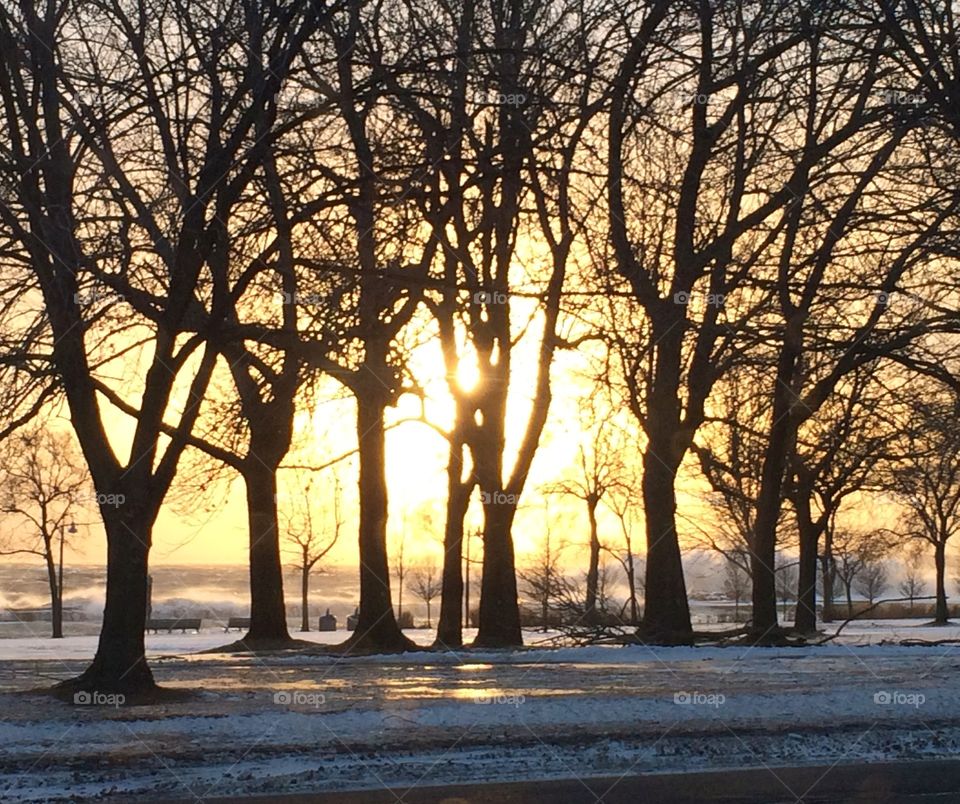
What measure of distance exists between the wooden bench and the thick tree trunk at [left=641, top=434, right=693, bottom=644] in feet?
109

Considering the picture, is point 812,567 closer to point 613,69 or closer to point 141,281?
point 613,69

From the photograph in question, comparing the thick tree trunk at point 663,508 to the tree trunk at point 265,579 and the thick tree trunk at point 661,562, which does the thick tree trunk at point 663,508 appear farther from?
the tree trunk at point 265,579

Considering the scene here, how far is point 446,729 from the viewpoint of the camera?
Result: 1274 cm

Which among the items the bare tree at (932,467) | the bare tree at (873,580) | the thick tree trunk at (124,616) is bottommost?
the bare tree at (873,580)

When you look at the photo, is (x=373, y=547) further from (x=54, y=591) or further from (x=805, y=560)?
(x=54, y=591)

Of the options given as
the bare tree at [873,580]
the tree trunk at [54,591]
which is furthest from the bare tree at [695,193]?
the bare tree at [873,580]

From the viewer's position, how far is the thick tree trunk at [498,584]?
1134 inches

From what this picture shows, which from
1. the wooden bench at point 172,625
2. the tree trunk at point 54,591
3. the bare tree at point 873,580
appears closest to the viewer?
the tree trunk at point 54,591

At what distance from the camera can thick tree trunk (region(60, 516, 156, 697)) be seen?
15.1 meters

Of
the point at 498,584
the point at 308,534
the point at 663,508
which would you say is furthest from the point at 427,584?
the point at 663,508

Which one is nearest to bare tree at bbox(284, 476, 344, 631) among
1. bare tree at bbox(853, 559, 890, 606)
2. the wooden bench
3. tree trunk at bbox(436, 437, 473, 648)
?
the wooden bench

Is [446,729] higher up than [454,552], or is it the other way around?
[454,552]

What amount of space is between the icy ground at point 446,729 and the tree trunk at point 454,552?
1216cm

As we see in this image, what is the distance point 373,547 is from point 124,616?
11.1m
